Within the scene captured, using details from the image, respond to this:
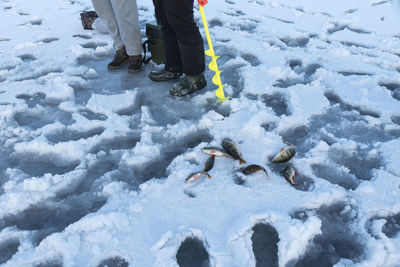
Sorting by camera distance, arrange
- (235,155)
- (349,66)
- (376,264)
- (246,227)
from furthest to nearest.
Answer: (349,66) < (235,155) < (246,227) < (376,264)

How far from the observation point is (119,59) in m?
3.08

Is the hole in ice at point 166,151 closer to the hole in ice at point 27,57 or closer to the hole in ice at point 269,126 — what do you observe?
the hole in ice at point 269,126

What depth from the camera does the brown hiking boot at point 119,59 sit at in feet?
9.96

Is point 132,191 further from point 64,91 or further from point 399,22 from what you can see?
point 399,22

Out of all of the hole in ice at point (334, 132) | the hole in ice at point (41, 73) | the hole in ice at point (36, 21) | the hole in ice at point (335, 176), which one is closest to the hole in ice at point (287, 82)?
the hole in ice at point (334, 132)

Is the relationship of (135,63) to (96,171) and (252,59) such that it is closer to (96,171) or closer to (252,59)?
(252,59)

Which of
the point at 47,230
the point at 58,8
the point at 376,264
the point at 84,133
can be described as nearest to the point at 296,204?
the point at 376,264

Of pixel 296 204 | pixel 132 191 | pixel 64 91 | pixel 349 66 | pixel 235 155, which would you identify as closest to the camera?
pixel 296 204

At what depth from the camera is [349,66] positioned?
285cm

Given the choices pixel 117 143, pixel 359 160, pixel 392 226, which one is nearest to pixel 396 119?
pixel 359 160

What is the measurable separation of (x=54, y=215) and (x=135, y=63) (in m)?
1.78

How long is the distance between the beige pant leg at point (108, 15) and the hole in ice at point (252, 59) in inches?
52.8

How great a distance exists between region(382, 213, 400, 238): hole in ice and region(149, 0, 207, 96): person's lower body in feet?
5.54

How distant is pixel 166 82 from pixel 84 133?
3.11 ft
